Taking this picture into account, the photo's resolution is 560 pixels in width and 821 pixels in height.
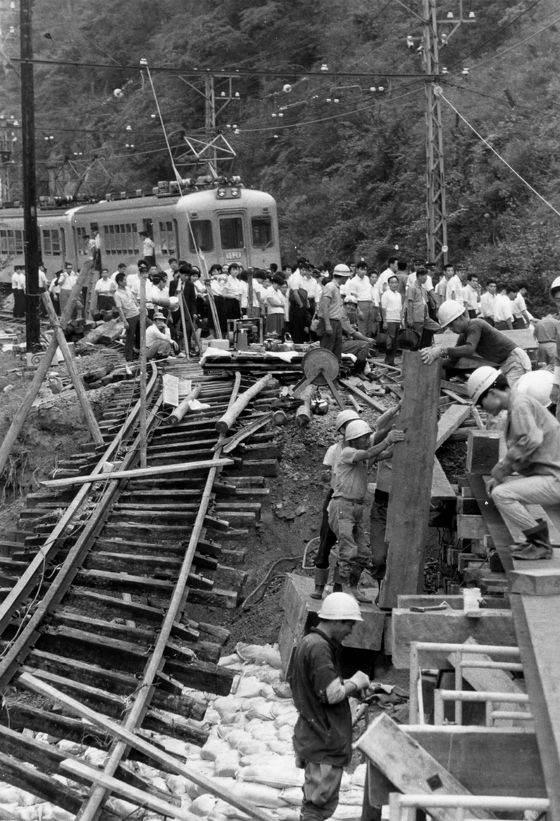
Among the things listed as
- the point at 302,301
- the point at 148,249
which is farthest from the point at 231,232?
the point at 302,301

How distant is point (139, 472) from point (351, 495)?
348 centimetres

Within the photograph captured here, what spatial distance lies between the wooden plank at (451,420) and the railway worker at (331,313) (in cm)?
238

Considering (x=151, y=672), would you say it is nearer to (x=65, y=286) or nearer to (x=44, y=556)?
(x=44, y=556)

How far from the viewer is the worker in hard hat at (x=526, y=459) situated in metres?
6.61

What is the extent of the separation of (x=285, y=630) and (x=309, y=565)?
1973mm

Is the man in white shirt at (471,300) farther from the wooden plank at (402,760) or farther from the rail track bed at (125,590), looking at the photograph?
the wooden plank at (402,760)

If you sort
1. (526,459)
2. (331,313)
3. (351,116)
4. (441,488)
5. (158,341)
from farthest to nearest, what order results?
(351,116) < (158,341) < (331,313) < (441,488) < (526,459)

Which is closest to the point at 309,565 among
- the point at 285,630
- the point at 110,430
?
the point at 285,630

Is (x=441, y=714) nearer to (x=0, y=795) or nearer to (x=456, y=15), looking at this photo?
(x=0, y=795)

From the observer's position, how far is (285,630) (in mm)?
10000

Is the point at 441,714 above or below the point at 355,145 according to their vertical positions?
below

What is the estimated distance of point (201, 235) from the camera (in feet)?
84.6

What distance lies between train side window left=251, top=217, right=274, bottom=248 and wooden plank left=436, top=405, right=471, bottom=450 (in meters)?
14.0

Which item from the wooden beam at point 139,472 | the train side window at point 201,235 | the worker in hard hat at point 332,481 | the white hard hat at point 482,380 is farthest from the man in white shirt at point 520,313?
the white hard hat at point 482,380
